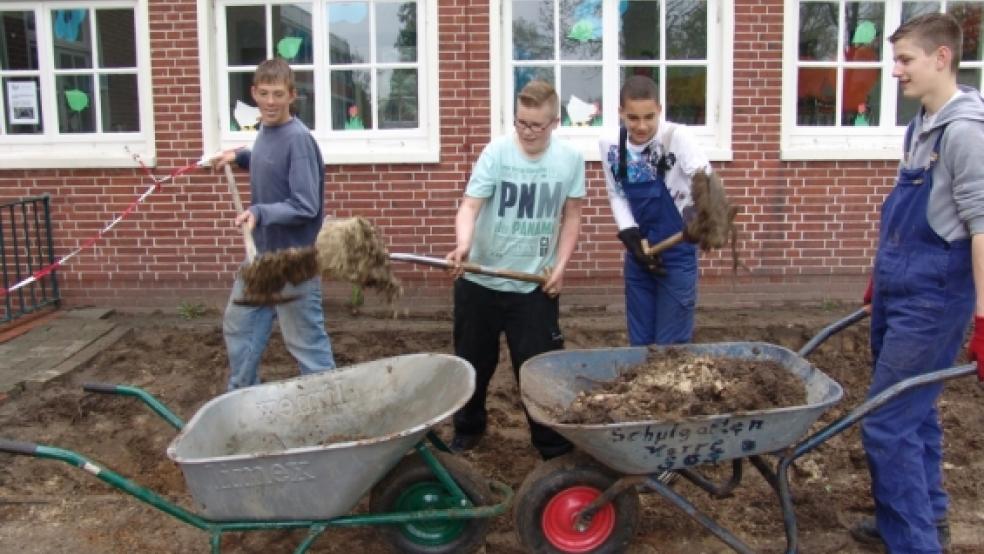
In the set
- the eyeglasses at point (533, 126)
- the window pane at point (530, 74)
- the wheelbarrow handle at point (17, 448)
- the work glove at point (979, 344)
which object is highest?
the window pane at point (530, 74)

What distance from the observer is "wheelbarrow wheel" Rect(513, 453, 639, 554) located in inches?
144

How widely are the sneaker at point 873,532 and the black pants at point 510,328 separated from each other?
1.38m

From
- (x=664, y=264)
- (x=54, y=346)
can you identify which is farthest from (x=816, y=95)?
(x=54, y=346)

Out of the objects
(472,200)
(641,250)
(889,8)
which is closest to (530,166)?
(472,200)

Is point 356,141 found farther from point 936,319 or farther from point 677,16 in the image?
point 936,319

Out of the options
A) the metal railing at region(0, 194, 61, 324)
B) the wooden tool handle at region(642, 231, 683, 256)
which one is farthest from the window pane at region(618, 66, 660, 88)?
the metal railing at region(0, 194, 61, 324)

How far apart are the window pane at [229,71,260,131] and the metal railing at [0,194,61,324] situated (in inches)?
65.1

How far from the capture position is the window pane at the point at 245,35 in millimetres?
7531

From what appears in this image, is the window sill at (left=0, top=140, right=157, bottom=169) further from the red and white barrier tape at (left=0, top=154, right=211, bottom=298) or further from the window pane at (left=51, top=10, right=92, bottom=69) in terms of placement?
the window pane at (left=51, top=10, right=92, bottom=69)

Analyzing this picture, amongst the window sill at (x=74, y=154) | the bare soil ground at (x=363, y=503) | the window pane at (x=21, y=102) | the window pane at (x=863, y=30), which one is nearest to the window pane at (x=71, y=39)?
the window pane at (x=21, y=102)

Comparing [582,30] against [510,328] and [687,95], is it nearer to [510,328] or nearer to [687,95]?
[687,95]

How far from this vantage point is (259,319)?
485 centimetres

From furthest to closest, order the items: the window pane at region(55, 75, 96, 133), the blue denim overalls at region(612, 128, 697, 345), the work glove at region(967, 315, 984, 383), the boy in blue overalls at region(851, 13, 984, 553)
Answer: the window pane at region(55, 75, 96, 133)
the blue denim overalls at region(612, 128, 697, 345)
the boy in blue overalls at region(851, 13, 984, 553)
the work glove at region(967, 315, 984, 383)

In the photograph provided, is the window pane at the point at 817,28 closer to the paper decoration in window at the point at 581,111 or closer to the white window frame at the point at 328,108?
the paper decoration in window at the point at 581,111
